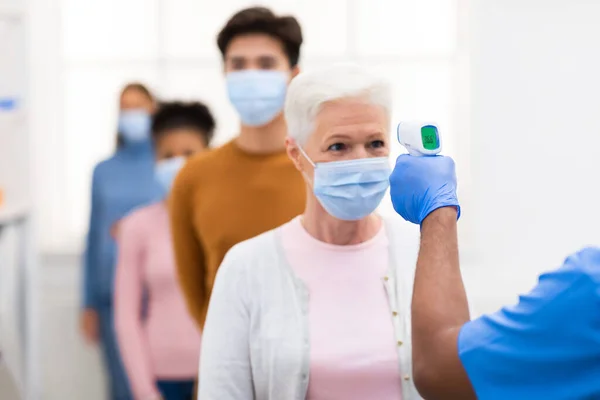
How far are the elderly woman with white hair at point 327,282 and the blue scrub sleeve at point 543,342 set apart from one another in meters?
0.45

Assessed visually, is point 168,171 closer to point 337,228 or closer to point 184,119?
point 184,119

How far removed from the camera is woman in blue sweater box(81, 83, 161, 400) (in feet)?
13.1

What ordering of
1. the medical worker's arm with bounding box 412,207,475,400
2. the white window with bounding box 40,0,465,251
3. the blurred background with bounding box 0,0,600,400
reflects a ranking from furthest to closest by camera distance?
the white window with bounding box 40,0,465,251, the blurred background with bounding box 0,0,600,400, the medical worker's arm with bounding box 412,207,475,400

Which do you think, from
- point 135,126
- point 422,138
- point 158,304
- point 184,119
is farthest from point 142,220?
point 422,138

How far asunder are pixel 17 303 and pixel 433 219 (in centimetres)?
276

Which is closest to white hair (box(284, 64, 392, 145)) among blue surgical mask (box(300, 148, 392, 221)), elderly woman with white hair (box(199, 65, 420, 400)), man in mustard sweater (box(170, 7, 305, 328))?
elderly woman with white hair (box(199, 65, 420, 400))

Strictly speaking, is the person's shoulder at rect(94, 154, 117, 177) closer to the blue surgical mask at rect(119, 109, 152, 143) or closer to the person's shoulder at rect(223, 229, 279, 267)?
the blue surgical mask at rect(119, 109, 152, 143)

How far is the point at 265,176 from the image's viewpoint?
2.26 metres

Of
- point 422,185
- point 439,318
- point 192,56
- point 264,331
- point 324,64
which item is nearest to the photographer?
point 439,318

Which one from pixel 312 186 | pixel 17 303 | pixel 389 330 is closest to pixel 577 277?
pixel 389 330

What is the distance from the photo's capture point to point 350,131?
175 cm

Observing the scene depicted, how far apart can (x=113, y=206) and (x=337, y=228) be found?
235 cm

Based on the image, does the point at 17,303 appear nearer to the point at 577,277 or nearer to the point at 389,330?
the point at 389,330

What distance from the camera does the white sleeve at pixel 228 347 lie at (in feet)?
5.45
